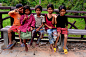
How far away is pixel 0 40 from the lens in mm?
3656

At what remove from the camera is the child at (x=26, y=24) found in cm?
280

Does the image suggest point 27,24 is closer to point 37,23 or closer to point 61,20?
point 37,23

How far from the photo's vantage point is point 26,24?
295 cm

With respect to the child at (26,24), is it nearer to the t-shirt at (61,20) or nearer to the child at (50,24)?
the child at (50,24)

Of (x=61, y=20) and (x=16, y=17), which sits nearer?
(x=61, y=20)

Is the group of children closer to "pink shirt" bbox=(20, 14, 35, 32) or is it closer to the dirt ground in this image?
"pink shirt" bbox=(20, 14, 35, 32)

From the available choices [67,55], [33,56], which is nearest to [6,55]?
[33,56]

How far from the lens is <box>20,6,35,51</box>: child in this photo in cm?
280

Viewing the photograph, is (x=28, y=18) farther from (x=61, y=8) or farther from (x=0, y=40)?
(x=0, y=40)

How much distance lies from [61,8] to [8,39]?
1926 mm

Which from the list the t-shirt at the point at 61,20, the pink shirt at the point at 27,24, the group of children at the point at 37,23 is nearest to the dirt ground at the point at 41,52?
the group of children at the point at 37,23

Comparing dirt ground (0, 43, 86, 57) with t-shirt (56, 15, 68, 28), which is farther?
t-shirt (56, 15, 68, 28)

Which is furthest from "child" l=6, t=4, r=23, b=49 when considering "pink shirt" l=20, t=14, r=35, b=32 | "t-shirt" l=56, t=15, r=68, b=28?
"t-shirt" l=56, t=15, r=68, b=28

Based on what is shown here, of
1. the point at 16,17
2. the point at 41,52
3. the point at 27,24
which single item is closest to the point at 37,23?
the point at 27,24
